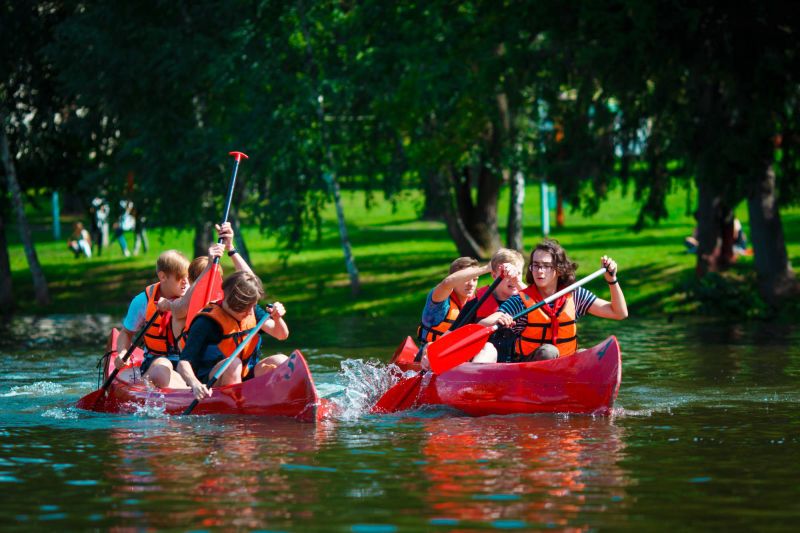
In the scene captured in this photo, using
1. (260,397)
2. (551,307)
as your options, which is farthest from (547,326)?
(260,397)

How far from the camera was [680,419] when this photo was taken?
8.49 m

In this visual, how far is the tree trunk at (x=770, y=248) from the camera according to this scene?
17000 millimetres

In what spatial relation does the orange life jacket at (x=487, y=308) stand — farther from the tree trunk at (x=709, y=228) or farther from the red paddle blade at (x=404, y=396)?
the tree trunk at (x=709, y=228)

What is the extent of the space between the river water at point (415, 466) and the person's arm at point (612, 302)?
80 centimetres

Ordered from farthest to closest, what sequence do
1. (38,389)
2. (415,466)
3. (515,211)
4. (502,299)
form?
(515,211), (38,389), (502,299), (415,466)

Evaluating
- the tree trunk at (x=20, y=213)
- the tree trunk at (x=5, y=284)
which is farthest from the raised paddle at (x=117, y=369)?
the tree trunk at (x=5, y=284)

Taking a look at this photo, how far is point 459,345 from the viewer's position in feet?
28.4

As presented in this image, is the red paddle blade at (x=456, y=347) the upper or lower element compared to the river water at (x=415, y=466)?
upper

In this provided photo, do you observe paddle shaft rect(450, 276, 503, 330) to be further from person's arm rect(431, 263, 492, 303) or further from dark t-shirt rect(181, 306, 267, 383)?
dark t-shirt rect(181, 306, 267, 383)

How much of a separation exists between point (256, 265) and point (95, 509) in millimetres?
19396

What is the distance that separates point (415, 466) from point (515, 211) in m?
15.7

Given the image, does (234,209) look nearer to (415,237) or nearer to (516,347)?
(415,237)

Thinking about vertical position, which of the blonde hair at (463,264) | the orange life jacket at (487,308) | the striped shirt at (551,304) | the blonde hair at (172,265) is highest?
the blonde hair at (172,265)

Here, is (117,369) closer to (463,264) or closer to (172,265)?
(172,265)
